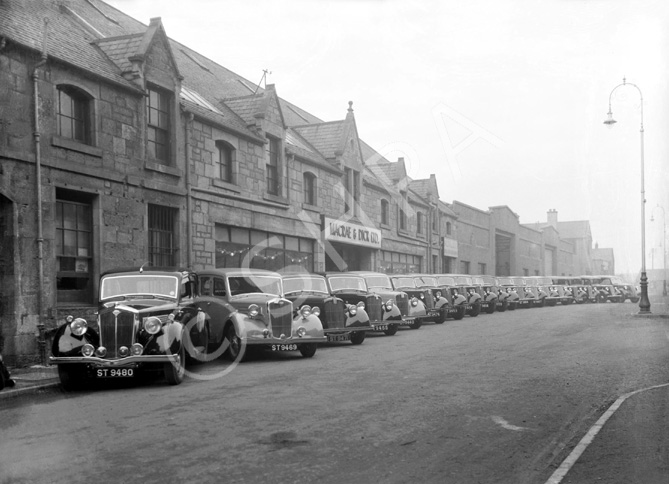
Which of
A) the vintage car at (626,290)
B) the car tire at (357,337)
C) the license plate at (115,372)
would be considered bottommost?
the vintage car at (626,290)

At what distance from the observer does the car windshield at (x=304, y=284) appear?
628 inches

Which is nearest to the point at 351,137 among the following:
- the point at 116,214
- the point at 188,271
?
the point at 116,214

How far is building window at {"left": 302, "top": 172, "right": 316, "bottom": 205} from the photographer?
2574 centimetres

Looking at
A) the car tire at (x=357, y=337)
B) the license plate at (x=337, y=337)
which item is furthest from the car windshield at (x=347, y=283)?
the license plate at (x=337, y=337)

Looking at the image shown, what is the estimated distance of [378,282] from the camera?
2103 centimetres

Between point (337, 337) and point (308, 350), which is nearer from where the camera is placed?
point (308, 350)

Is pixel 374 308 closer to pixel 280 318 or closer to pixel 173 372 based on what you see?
pixel 280 318

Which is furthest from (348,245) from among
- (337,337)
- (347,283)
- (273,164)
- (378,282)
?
(337,337)

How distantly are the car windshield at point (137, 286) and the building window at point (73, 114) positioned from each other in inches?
176

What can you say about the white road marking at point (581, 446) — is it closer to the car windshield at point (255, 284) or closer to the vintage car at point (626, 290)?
the car windshield at point (255, 284)

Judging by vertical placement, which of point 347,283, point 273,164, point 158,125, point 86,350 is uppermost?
point 158,125

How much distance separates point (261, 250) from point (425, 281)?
6743 millimetres

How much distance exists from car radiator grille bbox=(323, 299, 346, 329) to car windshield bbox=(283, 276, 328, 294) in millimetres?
808

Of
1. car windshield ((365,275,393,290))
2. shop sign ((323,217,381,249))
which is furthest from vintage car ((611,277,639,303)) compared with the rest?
car windshield ((365,275,393,290))
